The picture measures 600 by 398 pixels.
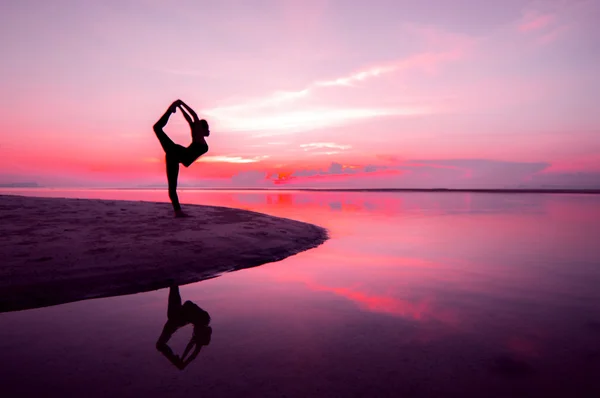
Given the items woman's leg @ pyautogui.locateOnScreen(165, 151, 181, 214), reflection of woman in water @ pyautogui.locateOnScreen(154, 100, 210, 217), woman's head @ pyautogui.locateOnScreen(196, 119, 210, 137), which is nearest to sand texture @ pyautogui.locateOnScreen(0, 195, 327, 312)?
woman's leg @ pyautogui.locateOnScreen(165, 151, 181, 214)

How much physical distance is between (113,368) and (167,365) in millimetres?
544

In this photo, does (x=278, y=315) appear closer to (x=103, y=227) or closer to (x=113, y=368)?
(x=113, y=368)

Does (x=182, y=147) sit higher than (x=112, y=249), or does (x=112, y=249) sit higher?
(x=182, y=147)

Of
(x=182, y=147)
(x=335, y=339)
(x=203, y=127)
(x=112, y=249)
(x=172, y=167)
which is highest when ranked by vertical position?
(x=203, y=127)

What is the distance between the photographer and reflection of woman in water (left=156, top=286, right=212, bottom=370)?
379 cm

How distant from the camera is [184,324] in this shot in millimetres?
4730

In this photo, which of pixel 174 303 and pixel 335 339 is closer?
pixel 335 339

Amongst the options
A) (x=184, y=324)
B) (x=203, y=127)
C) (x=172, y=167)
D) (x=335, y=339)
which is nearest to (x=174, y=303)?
(x=184, y=324)

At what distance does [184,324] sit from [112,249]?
12.4 ft

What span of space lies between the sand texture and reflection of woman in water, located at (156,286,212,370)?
1.29 m

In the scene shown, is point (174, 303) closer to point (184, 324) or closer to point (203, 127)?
point (184, 324)

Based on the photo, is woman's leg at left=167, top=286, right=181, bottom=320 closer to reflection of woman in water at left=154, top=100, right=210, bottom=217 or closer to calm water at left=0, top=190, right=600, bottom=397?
calm water at left=0, top=190, right=600, bottom=397

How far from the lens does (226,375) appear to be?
11.2ft

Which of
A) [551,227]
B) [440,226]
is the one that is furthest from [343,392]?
[551,227]
